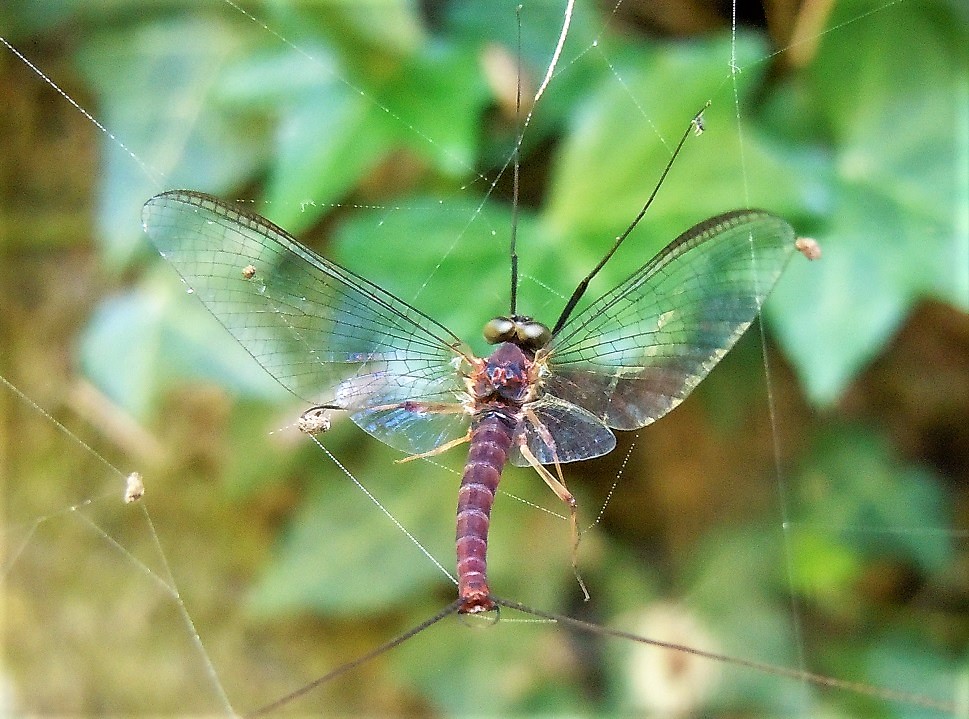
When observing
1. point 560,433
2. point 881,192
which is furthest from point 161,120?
point 881,192

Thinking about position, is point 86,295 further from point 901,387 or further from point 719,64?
point 901,387

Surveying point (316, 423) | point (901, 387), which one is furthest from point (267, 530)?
point (901, 387)

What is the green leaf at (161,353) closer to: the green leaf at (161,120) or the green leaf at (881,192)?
the green leaf at (161,120)

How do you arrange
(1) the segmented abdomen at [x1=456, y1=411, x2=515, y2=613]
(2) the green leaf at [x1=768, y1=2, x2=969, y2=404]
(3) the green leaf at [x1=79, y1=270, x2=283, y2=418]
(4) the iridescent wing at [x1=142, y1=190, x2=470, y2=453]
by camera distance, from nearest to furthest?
(1) the segmented abdomen at [x1=456, y1=411, x2=515, y2=613], (4) the iridescent wing at [x1=142, y1=190, x2=470, y2=453], (2) the green leaf at [x1=768, y1=2, x2=969, y2=404], (3) the green leaf at [x1=79, y1=270, x2=283, y2=418]

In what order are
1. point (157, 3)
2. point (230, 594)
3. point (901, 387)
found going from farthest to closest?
point (230, 594) < point (901, 387) < point (157, 3)

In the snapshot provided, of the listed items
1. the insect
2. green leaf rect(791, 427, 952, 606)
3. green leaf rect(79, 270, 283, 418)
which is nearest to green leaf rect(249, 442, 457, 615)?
green leaf rect(79, 270, 283, 418)

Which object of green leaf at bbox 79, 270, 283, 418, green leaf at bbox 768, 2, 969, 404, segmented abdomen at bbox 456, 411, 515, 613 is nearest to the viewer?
segmented abdomen at bbox 456, 411, 515, 613

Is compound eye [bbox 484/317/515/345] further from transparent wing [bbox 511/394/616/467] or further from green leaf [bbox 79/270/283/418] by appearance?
green leaf [bbox 79/270/283/418]

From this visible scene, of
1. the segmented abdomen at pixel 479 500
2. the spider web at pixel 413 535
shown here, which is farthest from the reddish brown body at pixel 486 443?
the spider web at pixel 413 535
